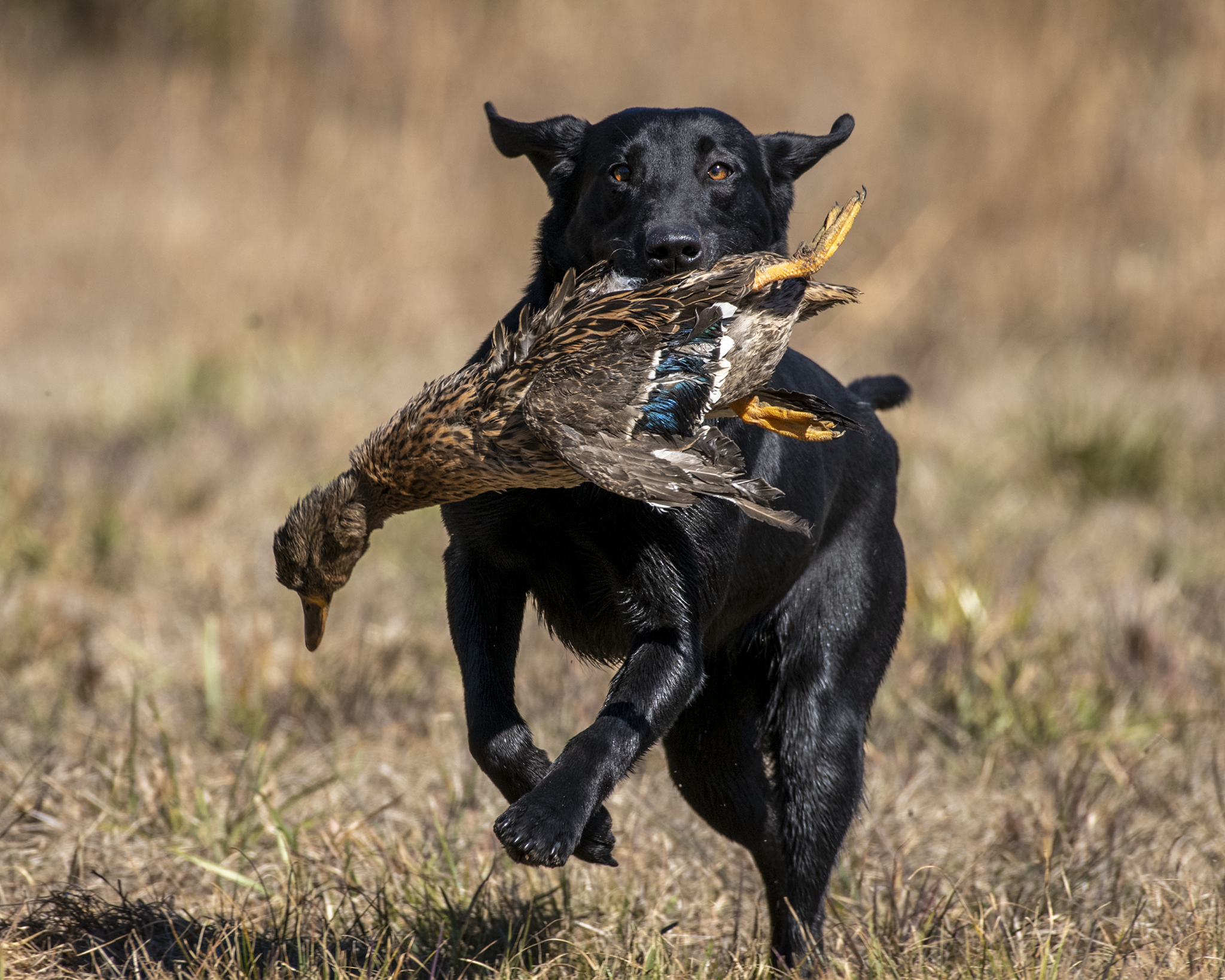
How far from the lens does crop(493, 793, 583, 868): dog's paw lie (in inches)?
83.7

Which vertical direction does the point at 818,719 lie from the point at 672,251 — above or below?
below

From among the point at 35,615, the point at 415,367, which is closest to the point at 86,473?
the point at 35,615

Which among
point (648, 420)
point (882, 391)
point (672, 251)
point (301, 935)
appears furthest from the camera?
point (882, 391)

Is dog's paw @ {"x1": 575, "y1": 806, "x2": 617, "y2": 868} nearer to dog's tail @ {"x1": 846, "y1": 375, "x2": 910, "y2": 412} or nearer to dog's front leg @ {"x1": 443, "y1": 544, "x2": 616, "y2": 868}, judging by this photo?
dog's front leg @ {"x1": 443, "y1": 544, "x2": 616, "y2": 868}

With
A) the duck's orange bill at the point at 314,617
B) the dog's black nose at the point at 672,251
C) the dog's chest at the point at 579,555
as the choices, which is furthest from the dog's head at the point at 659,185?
the duck's orange bill at the point at 314,617

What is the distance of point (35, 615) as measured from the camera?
4.63m

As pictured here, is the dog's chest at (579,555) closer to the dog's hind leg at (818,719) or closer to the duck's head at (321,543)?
the duck's head at (321,543)

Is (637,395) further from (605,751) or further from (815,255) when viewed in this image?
(605,751)

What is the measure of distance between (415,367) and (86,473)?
2780 mm

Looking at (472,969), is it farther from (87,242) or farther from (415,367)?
(87,242)

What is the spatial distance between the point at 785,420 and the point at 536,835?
819 mm

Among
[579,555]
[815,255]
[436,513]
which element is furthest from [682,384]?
[436,513]

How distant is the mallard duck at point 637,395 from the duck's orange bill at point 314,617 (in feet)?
1.51

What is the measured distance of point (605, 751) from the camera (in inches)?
91.4
